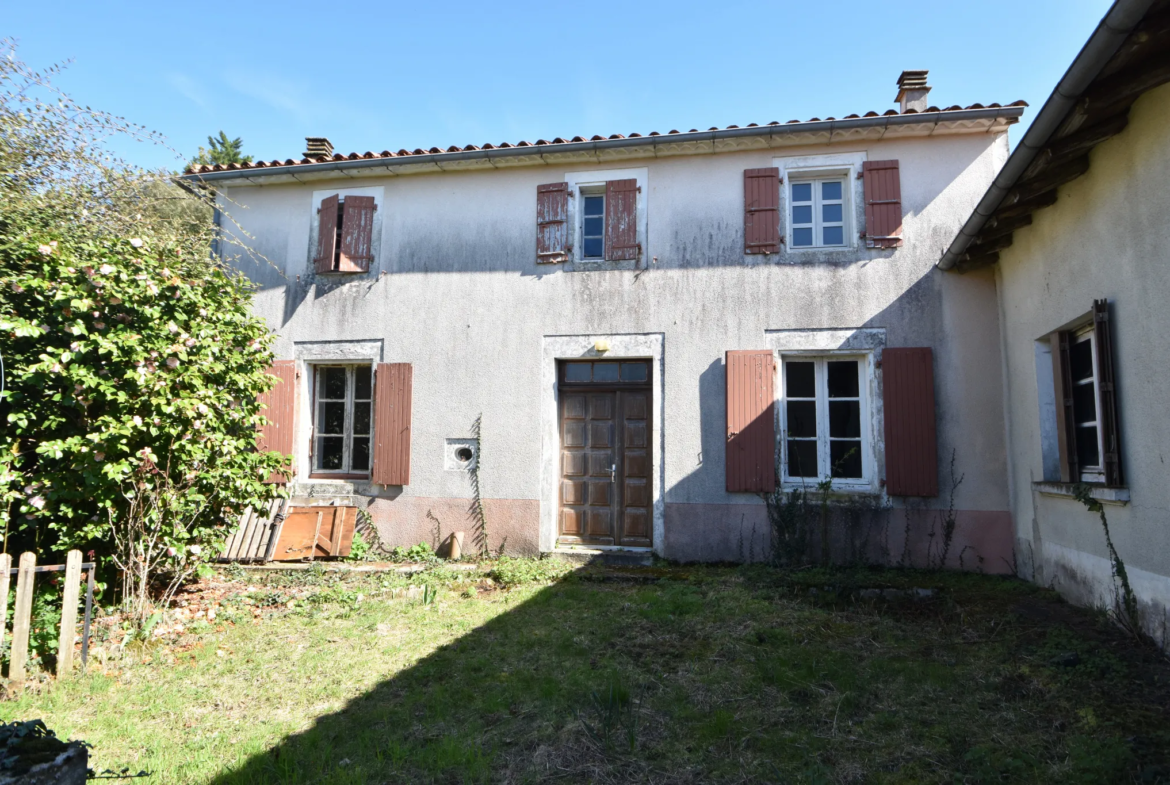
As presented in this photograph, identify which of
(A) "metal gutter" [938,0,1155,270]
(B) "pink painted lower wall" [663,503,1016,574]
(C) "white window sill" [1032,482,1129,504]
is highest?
(A) "metal gutter" [938,0,1155,270]

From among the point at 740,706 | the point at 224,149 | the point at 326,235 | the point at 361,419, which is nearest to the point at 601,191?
the point at 326,235

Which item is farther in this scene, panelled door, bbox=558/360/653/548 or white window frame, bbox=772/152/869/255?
panelled door, bbox=558/360/653/548

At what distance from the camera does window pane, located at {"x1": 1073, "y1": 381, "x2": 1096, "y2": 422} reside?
201 inches

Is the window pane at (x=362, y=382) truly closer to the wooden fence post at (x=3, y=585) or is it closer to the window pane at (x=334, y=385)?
the window pane at (x=334, y=385)

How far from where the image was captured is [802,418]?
7215 mm

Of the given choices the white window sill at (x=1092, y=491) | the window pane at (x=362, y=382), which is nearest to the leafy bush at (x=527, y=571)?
the window pane at (x=362, y=382)

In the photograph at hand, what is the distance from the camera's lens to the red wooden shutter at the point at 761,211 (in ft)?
24.1

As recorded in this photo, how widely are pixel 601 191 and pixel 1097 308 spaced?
16.7ft

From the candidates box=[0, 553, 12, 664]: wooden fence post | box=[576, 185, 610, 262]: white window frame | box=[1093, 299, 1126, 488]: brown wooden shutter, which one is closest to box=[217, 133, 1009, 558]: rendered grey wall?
box=[576, 185, 610, 262]: white window frame

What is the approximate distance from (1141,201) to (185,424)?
6591mm

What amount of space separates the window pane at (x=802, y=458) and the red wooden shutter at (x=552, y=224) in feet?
10.9

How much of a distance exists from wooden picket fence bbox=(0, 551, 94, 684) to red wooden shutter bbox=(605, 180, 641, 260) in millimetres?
5630

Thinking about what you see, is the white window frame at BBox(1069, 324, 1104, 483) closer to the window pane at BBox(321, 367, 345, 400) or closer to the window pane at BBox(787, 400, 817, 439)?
the window pane at BBox(787, 400, 817, 439)

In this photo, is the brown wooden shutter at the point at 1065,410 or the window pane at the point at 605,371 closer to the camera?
the brown wooden shutter at the point at 1065,410
